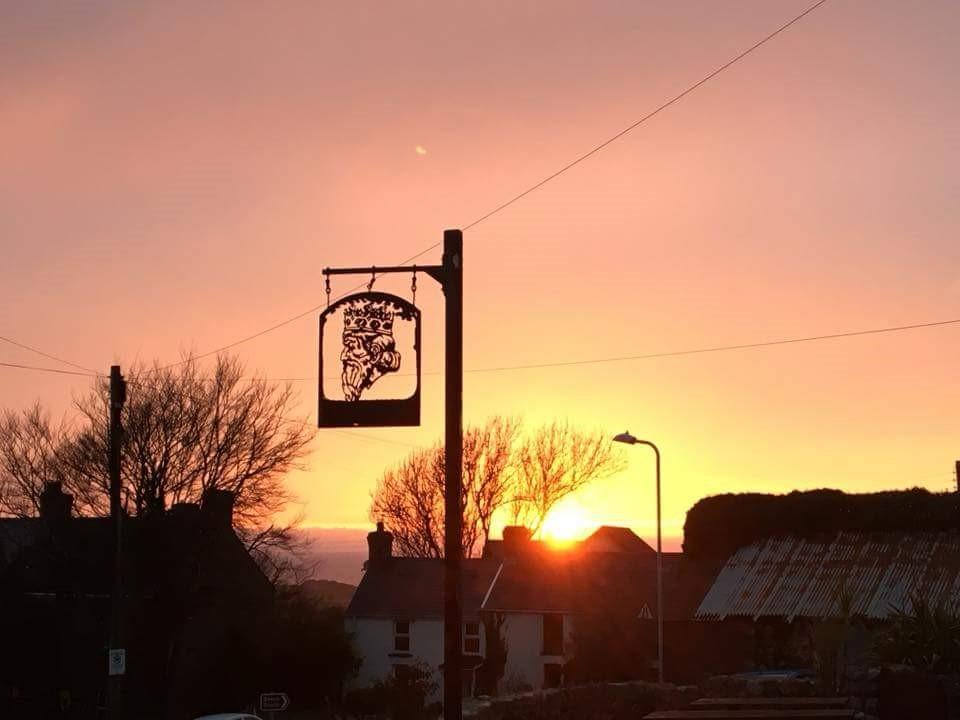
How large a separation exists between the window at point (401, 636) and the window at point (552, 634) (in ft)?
29.0

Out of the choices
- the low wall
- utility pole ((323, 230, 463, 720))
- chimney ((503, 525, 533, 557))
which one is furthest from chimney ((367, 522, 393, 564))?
utility pole ((323, 230, 463, 720))

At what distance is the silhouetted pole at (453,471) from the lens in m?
12.8

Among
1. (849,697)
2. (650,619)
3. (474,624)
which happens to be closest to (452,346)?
(849,697)

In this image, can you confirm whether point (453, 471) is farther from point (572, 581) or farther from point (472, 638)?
point (472, 638)

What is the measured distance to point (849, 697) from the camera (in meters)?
18.7

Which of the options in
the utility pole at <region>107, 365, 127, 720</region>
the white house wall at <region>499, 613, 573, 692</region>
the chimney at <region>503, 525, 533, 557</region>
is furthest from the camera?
the chimney at <region>503, 525, 533, 557</region>

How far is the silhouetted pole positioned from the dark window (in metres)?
41.8

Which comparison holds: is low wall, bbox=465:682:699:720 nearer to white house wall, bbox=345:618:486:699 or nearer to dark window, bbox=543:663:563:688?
dark window, bbox=543:663:563:688

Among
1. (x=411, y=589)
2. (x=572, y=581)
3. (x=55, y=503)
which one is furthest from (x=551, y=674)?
(x=55, y=503)

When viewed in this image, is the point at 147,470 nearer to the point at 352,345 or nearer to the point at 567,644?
the point at 567,644

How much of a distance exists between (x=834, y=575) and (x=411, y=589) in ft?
106

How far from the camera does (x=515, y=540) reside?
65500 mm

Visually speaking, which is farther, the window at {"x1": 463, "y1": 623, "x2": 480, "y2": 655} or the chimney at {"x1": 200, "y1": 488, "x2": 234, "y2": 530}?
the window at {"x1": 463, "y1": 623, "x2": 480, "y2": 655}

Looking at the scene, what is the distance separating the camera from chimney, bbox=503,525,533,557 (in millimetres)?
64562
